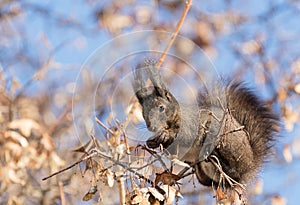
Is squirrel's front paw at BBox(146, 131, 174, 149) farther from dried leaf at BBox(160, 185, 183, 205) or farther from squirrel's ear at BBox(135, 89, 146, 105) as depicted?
dried leaf at BBox(160, 185, 183, 205)

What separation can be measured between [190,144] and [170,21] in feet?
13.9

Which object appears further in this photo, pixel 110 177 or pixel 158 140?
pixel 158 140

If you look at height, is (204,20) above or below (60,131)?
above

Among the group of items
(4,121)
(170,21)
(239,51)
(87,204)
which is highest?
(170,21)

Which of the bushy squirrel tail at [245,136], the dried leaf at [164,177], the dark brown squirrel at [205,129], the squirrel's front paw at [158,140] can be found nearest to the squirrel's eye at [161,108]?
the dark brown squirrel at [205,129]

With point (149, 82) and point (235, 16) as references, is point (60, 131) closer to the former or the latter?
point (149, 82)

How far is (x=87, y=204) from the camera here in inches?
139

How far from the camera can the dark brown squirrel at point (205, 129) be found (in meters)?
2.69

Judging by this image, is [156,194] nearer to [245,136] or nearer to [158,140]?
[158,140]

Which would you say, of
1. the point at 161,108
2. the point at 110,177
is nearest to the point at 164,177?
the point at 110,177

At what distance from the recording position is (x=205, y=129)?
2.73 metres

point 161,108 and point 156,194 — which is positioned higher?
point 161,108

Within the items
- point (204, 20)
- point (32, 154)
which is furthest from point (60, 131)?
point (204, 20)

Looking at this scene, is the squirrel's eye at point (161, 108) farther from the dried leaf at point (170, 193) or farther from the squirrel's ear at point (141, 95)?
the dried leaf at point (170, 193)
